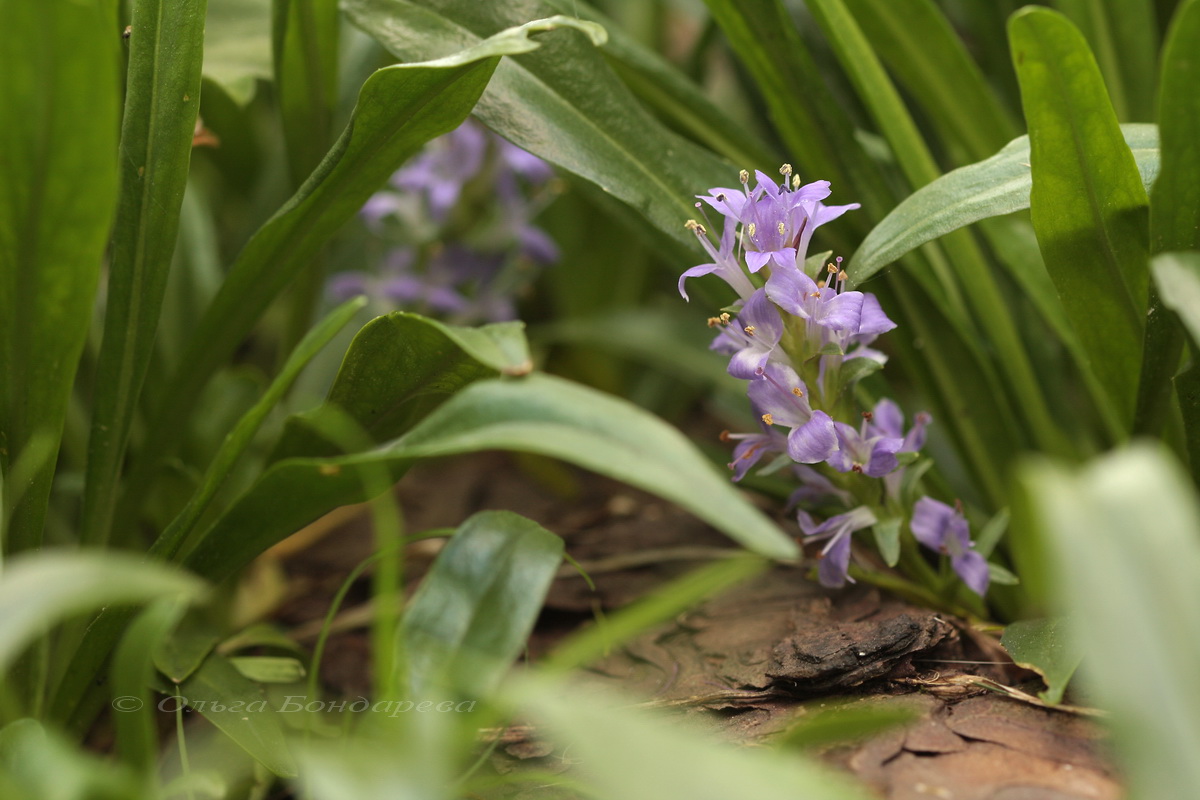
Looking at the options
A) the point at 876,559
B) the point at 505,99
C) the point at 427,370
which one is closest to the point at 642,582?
the point at 876,559

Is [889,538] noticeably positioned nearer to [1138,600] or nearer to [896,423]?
[896,423]

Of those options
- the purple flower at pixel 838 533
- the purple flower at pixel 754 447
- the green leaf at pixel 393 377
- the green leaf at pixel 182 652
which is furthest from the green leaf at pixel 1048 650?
the green leaf at pixel 182 652

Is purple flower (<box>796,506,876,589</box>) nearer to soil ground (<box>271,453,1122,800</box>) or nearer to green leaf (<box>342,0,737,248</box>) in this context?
soil ground (<box>271,453,1122,800</box>)

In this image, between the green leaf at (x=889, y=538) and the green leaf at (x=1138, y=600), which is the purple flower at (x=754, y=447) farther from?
the green leaf at (x=1138, y=600)

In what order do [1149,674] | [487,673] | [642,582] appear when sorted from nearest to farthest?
[1149,674] → [487,673] → [642,582]

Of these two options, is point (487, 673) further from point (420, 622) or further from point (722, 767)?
point (722, 767)

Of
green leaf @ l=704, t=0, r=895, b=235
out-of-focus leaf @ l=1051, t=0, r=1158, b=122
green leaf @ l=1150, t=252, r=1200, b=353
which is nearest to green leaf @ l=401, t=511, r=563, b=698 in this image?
green leaf @ l=1150, t=252, r=1200, b=353
